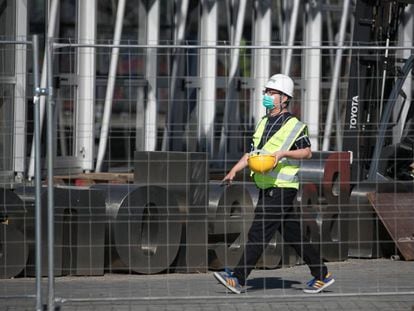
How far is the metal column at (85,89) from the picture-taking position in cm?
1382

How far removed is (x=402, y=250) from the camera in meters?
12.7

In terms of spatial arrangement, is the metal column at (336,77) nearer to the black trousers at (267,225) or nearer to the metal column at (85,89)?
the metal column at (85,89)

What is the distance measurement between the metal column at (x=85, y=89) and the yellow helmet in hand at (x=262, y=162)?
3883 mm

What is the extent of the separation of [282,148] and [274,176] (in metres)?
0.26

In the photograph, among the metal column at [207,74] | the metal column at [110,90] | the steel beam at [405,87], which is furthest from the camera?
the metal column at [207,74]

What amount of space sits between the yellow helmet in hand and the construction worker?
11cm

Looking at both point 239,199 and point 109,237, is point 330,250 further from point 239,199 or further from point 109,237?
point 109,237

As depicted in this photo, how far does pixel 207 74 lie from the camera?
18344mm

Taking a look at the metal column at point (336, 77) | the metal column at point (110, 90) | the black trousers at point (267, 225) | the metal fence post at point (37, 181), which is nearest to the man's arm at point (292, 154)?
the black trousers at point (267, 225)

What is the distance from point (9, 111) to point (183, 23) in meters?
8.14

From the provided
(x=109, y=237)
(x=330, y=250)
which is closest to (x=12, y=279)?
(x=109, y=237)

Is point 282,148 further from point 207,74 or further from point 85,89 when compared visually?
point 207,74

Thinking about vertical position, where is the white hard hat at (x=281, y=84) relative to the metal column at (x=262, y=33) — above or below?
below

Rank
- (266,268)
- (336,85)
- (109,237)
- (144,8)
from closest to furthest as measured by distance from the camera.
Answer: (109,237)
(266,268)
(144,8)
(336,85)
